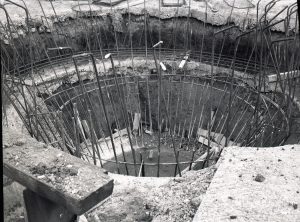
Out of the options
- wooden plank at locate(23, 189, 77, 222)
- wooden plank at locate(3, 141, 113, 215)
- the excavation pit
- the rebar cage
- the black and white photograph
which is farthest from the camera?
the rebar cage

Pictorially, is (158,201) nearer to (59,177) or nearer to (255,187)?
(255,187)

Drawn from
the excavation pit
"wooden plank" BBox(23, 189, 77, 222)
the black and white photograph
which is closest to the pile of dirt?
the black and white photograph

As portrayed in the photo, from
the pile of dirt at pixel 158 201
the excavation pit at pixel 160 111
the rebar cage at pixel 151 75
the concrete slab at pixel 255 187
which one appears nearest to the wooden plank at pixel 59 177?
the concrete slab at pixel 255 187

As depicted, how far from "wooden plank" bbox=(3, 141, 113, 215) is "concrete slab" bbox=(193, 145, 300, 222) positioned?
0.67 metres

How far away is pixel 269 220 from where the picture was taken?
7.27 feet

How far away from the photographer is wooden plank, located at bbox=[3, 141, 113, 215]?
1.97 meters

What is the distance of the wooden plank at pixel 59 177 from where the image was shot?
197 centimetres

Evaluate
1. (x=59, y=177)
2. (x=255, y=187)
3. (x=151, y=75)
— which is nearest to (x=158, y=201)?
(x=255, y=187)

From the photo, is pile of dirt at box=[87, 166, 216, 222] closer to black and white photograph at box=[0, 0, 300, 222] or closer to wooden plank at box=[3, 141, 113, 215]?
black and white photograph at box=[0, 0, 300, 222]

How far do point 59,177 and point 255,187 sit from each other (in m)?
1.25

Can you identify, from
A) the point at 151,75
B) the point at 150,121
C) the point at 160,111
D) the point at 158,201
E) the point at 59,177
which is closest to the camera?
the point at 59,177

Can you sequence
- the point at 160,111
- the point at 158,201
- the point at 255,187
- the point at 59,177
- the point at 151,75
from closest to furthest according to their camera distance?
the point at 59,177 < the point at 255,187 < the point at 158,201 < the point at 151,75 < the point at 160,111

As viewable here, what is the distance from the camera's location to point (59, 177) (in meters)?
2.16

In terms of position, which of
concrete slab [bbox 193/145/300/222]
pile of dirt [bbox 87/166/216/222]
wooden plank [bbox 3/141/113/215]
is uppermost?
wooden plank [bbox 3/141/113/215]
